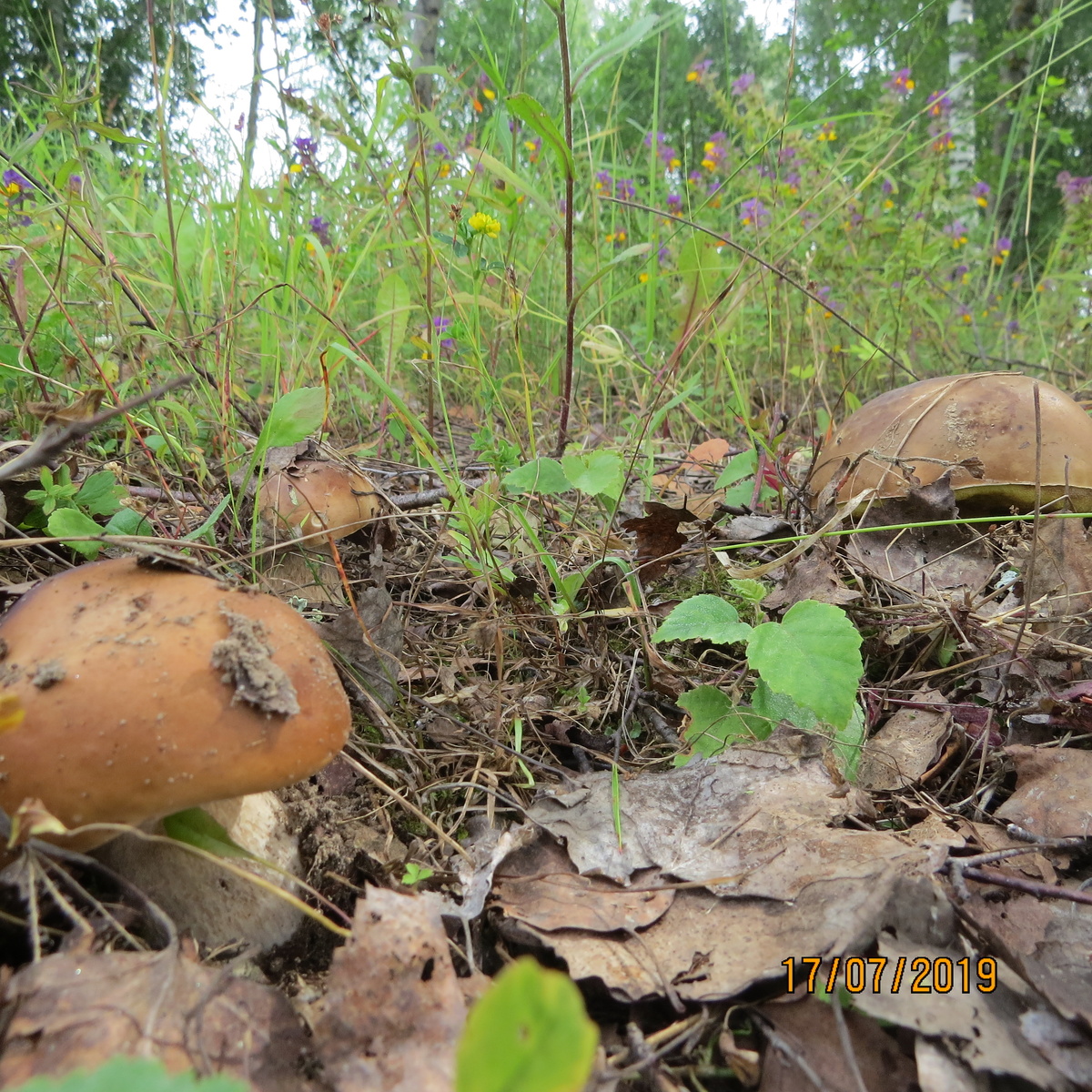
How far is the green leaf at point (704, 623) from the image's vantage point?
1358mm

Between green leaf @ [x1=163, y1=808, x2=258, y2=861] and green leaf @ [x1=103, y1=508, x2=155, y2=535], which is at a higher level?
green leaf @ [x1=103, y1=508, x2=155, y2=535]

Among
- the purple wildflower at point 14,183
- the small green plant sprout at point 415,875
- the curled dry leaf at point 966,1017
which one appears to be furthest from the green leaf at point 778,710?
the purple wildflower at point 14,183

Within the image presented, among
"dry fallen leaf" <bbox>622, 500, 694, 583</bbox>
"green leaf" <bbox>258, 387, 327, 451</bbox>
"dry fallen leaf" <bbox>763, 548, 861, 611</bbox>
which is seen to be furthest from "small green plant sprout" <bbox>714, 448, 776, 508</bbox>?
"green leaf" <bbox>258, 387, 327, 451</bbox>

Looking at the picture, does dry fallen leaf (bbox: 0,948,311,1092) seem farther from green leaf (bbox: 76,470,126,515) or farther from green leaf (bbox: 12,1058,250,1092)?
green leaf (bbox: 76,470,126,515)

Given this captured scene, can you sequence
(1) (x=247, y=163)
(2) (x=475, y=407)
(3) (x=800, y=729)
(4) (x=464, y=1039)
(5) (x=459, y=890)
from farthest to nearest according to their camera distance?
(2) (x=475, y=407) < (1) (x=247, y=163) < (3) (x=800, y=729) < (5) (x=459, y=890) < (4) (x=464, y=1039)

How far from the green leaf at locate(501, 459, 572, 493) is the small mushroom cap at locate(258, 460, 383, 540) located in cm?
42

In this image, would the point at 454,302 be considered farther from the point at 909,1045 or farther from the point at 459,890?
the point at 909,1045

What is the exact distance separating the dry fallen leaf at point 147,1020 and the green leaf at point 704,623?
2.81ft

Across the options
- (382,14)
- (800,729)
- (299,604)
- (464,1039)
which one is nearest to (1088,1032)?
(800,729)

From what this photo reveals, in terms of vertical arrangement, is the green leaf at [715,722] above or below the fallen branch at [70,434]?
below

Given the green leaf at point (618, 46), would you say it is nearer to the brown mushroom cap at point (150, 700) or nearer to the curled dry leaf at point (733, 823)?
the brown mushroom cap at point (150, 700)

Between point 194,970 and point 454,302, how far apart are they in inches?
60.0

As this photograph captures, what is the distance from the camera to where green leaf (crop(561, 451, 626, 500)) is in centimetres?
158

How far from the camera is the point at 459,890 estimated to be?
3.96ft
